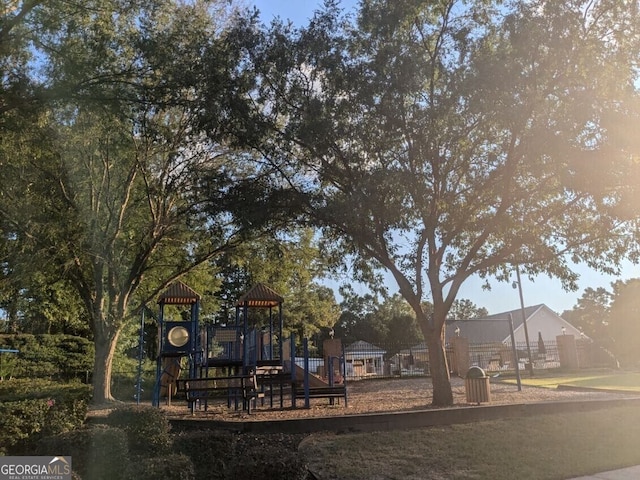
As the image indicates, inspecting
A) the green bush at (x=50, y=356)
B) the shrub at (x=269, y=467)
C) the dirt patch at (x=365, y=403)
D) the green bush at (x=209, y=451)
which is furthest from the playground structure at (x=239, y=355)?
the green bush at (x=50, y=356)

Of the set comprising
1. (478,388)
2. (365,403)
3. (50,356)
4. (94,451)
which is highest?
(50,356)

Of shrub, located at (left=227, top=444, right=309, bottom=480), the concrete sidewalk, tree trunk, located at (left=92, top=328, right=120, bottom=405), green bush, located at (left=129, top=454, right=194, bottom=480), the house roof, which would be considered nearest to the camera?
green bush, located at (left=129, top=454, right=194, bottom=480)

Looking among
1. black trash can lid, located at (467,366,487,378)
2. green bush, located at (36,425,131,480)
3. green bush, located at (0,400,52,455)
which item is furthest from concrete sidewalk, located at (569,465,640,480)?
green bush, located at (0,400,52,455)

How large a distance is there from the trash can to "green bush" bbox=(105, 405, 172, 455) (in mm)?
8621

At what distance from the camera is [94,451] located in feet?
18.2

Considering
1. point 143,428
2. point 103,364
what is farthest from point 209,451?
point 103,364

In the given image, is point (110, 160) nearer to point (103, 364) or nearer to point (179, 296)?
point (179, 296)

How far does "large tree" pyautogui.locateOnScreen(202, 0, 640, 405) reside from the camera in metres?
11.3

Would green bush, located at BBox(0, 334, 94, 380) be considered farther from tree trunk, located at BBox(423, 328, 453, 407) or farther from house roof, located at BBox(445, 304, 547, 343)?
house roof, located at BBox(445, 304, 547, 343)

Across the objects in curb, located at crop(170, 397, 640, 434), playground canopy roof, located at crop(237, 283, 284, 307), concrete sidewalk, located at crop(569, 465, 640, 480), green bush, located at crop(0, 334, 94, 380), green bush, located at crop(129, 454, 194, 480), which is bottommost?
concrete sidewalk, located at crop(569, 465, 640, 480)

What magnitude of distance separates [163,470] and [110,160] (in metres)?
14.9

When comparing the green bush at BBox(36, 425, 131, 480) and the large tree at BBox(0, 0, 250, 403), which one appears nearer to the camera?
the green bush at BBox(36, 425, 131, 480)

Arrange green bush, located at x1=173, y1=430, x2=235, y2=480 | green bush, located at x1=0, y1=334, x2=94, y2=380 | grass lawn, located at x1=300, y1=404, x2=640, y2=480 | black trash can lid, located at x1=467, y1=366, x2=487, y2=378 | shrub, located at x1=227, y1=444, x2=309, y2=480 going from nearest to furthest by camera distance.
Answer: shrub, located at x1=227, y1=444, x2=309, y2=480, green bush, located at x1=173, y1=430, x2=235, y2=480, grass lawn, located at x1=300, y1=404, x2=640, y2=480, black trash can lid, located at x1=467, y1=366, x2=487, y2=378, green bush, located at x1=0, y1=334, x2=94, y2=380

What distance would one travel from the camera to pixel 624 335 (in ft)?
152
